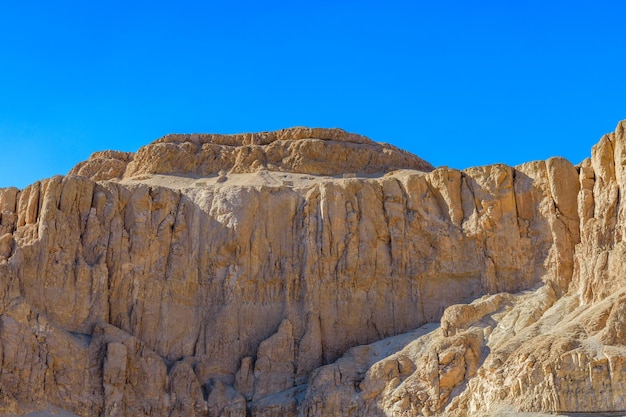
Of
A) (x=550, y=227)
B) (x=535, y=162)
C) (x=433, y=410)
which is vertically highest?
(x=535, y=162)

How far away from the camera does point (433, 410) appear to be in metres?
44.8

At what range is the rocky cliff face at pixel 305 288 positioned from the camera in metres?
46.5

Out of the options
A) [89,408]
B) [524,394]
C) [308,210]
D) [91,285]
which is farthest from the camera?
[308,210]

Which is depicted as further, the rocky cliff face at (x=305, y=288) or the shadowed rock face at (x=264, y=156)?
the shadowed rock face at (x=264, y=156)

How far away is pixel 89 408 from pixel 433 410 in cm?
1457

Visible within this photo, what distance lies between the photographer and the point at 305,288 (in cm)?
5256

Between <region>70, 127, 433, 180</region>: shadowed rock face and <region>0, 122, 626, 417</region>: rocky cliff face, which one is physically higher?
<region>70, 127, 433, 180</region>: shadowed rock face

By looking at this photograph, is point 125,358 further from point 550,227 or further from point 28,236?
point 550,227

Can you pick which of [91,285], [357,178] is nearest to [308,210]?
[357,178]

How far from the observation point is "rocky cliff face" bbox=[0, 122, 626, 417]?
4653cm

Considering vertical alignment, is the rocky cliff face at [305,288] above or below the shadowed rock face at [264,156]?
below

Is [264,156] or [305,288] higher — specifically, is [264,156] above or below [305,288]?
above

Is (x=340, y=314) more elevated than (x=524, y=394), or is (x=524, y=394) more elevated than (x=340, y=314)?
(x=340, y=314)

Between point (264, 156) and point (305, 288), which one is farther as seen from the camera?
point (264, 156)
